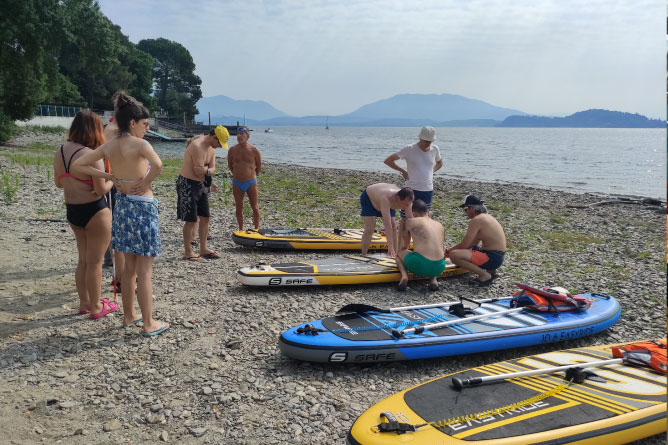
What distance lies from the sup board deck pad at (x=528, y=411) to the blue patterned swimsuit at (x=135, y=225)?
2808mm

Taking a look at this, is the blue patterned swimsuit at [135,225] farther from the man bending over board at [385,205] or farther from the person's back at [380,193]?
the person's back at [380,193]

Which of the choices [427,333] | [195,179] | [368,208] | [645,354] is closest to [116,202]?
[195,179]

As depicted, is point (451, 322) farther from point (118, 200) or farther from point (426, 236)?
point (118, 200)

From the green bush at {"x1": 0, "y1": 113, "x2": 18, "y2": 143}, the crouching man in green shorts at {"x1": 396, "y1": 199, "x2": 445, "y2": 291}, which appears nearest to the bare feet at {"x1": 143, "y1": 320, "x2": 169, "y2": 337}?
the crouching man in green shorts at {"x1": 396, "y1": 199, "x2": 445, "y2": 291}

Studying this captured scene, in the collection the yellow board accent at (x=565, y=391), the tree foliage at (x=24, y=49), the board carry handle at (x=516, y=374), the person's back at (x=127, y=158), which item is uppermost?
the tree foliage at (x=24, y=49)

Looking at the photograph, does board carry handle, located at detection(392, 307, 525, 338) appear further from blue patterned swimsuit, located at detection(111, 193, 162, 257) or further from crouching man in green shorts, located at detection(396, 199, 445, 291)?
blue patterned swimsuit, located at detection(111, 193, 162, 257)

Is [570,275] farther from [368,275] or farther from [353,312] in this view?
[353,312]

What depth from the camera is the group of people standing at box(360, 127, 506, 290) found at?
7.30 metres

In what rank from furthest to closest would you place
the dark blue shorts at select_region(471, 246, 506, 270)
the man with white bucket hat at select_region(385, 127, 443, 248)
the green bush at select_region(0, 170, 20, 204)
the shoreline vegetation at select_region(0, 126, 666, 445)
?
the green bush at select_region(0, 170, 20, 204)
the man with white bucket hat at select_region(385, 127, 443, 248)
the dark blue shorts at select_region(471, 246, 506, 270)
the shoreline vegetation at select_region(0, 126, 666, 445)

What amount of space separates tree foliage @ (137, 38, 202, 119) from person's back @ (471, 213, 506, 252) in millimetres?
89019

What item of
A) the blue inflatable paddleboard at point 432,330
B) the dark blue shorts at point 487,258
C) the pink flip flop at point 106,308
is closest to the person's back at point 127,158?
the pink flip flop at point 106,308

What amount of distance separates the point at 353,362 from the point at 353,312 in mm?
729

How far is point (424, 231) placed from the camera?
23.6 ft

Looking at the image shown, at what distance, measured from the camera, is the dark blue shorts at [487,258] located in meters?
7.88
